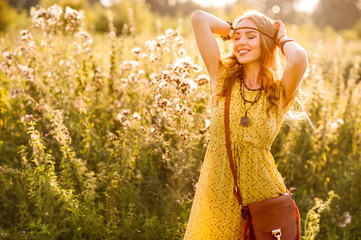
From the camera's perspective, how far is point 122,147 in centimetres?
339

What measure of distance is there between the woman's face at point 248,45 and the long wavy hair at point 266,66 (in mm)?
28

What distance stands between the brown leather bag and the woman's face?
0.45 m

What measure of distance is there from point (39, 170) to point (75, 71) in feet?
5.95

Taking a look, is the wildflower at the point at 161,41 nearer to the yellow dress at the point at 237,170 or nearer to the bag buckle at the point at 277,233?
the yellow dress at the point at 237,170

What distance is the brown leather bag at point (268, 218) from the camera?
7.01ft

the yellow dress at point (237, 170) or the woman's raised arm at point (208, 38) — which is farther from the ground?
the woman's raised arm at point (208, 38)

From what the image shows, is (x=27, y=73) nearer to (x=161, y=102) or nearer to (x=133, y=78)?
(x=133, y=78)

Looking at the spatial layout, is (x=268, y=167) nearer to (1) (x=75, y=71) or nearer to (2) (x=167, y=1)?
(1) (x=75, y=71)

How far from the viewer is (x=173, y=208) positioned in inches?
136

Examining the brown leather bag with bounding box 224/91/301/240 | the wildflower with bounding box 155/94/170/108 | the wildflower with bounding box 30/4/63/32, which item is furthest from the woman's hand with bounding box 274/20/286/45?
the wildflower with bounding box 30/4/63/32

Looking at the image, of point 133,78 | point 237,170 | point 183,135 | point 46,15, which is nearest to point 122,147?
point 183,135

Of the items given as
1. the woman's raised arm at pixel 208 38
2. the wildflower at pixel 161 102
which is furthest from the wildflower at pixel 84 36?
the woman's raised arm at pixel 208 38

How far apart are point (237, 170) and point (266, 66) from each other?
2.31ft

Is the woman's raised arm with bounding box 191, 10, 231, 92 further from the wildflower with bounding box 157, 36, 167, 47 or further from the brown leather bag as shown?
the wildflower with bounding box 157, 36, 167, 47
